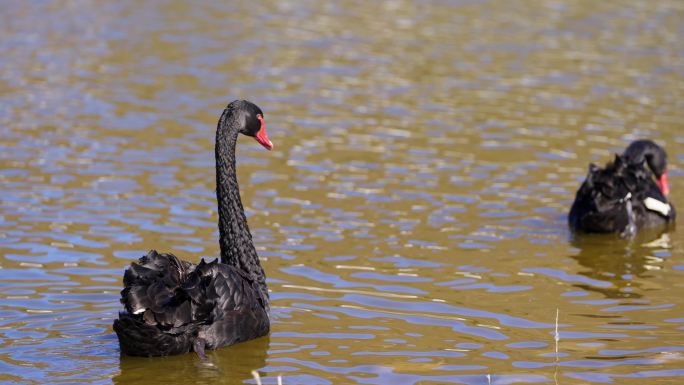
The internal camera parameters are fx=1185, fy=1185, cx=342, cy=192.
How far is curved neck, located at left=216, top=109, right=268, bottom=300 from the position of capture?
7.57 meters

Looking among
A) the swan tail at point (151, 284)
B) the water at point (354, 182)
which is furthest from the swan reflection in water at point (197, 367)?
the swan tail at point (151, 284)

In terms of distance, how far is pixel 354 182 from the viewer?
11.3 m

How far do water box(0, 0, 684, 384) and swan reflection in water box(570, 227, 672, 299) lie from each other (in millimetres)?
36

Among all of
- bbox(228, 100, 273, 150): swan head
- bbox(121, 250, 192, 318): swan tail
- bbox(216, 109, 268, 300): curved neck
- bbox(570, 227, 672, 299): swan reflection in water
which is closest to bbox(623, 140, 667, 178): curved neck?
bbox(570, 227, 672, 299): swan reflection in water

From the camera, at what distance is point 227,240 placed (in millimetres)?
7594

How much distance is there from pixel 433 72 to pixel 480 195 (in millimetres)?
5633

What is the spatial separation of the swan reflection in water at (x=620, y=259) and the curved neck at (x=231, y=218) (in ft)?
8.15

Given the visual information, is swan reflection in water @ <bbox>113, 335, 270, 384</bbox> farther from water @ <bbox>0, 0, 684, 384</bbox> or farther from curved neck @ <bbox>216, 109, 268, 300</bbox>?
curved neck @ <bbox>216, 109, 268, 300</bbox>

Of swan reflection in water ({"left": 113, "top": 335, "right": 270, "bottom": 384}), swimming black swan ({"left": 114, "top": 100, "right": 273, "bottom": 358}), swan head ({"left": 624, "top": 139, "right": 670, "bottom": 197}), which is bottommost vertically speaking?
swan reflection in water ({"left": 113, "top": 335, "right": 270, "bottom": 384})

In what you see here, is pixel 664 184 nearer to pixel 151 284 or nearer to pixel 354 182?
pixel 354 182

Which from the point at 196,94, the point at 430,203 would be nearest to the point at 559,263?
the point at 430,203

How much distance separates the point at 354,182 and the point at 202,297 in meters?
4.77

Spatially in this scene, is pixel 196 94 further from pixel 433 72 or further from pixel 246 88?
pixel 433 72

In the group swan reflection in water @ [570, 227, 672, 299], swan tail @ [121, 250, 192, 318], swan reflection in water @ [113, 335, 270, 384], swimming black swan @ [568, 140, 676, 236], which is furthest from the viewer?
swimming black swan @ [568, 140, 676, 236]
